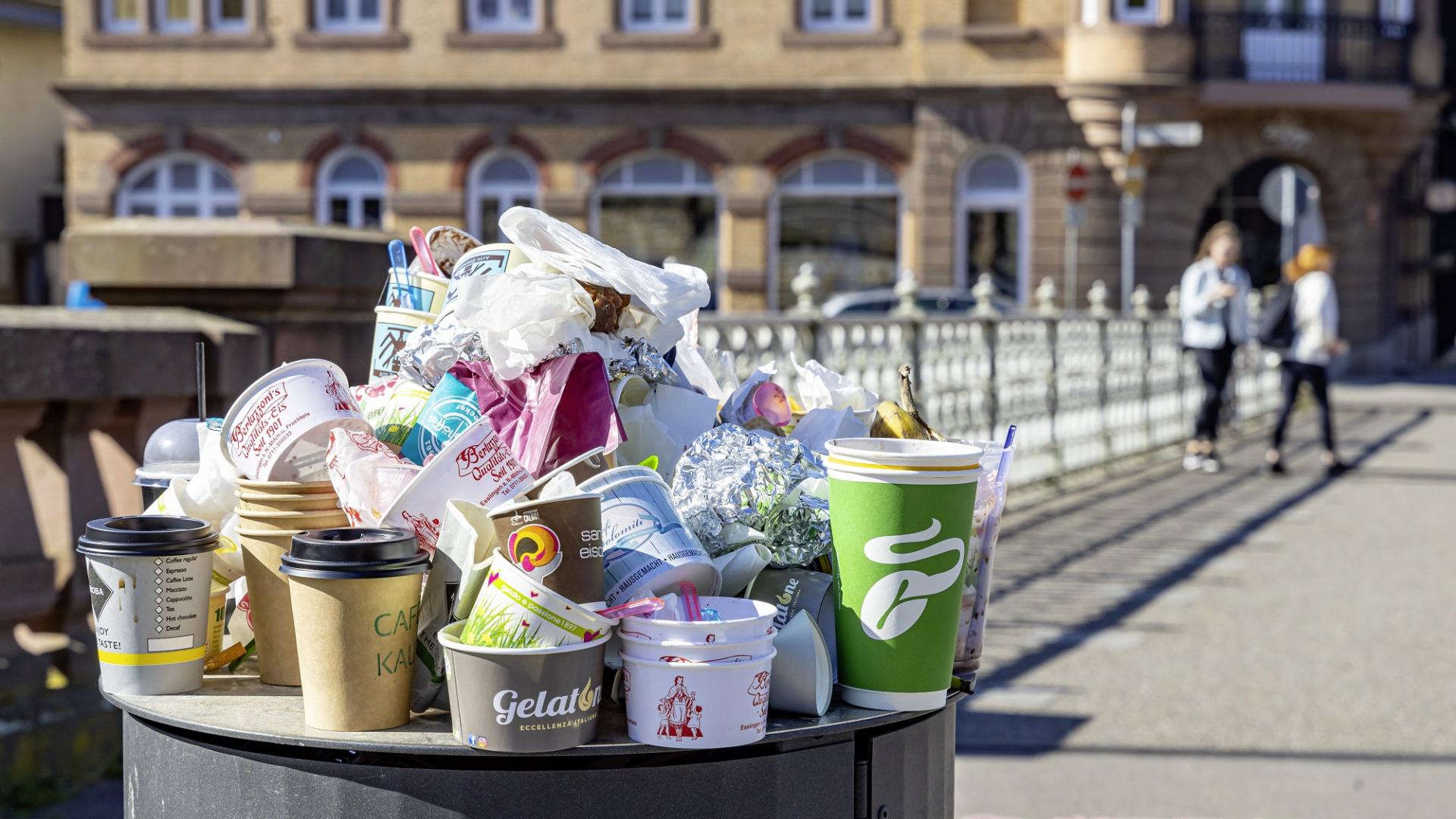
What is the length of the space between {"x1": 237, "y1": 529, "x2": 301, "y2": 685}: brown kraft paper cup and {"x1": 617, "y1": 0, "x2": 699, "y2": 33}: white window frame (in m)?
26.9

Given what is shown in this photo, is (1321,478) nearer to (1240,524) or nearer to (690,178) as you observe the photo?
(1240,524)

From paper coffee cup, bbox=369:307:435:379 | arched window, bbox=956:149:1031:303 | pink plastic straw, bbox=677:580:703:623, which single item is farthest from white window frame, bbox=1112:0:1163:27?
pink plastic straw, bbox=677:580:703:623

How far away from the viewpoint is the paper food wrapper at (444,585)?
2.01 m

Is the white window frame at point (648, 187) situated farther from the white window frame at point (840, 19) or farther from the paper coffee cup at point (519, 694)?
the paper coffee cup at point (519, 694)

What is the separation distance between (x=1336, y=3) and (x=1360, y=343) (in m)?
5.85

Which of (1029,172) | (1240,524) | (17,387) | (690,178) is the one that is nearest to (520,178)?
(690,178)

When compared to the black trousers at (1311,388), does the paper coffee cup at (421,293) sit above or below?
above

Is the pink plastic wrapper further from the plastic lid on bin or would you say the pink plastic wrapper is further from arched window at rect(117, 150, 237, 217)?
arched window at rect(117, 150, 237, 217)

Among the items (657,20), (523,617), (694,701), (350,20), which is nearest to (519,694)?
(523,617)

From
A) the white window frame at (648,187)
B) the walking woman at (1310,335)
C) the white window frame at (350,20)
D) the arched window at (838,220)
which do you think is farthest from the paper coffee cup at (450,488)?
the white window frame at (350,20)

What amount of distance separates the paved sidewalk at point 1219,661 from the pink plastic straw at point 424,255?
2824mm

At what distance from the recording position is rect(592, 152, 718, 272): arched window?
93.7ft

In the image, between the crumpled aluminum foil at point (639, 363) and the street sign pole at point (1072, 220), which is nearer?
the crumpled aluminum foil at point (639, 363)

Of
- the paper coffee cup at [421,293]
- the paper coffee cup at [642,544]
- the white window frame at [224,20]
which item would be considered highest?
the white window frame at [224,20]
